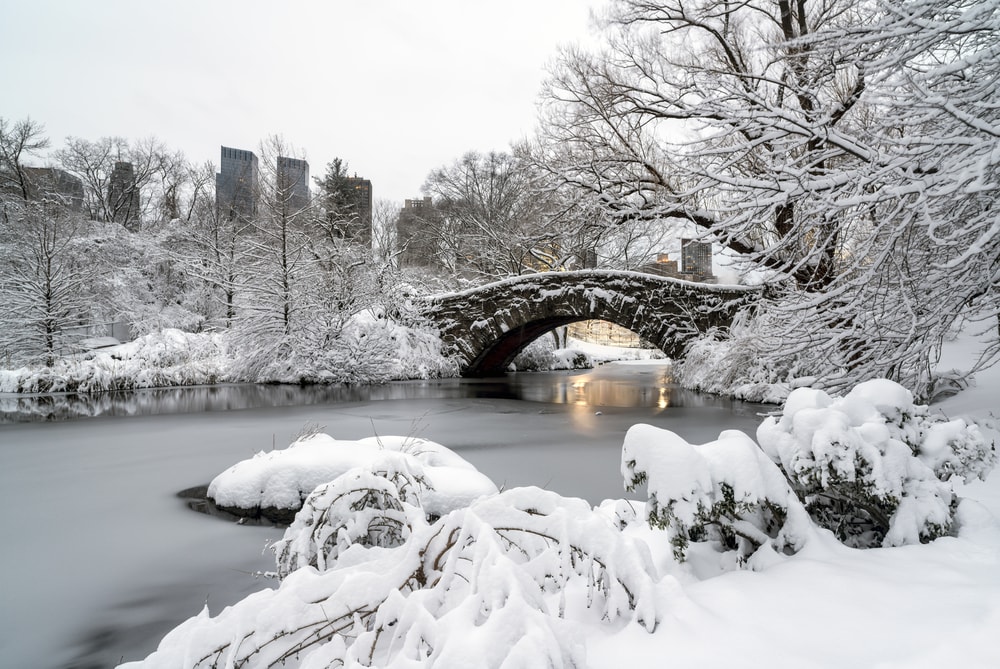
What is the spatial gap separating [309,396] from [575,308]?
7.16 meters

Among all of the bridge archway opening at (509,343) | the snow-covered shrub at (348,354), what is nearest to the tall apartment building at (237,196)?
the snow-covered shrub at (348,354)

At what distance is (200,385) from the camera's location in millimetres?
15172

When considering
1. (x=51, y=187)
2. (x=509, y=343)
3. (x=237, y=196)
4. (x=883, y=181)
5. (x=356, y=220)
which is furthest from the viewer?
(x=356, y=220)

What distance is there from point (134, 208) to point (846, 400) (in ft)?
112

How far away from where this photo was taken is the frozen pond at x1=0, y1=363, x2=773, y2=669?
2.92m

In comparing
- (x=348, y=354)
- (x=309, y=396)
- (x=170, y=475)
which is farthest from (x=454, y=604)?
(x=348, y=354)

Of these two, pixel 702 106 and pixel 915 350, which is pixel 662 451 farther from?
pixel 915 350

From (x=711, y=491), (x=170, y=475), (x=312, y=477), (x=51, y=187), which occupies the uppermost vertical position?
(x=51, y=187)

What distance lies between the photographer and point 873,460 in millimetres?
2293

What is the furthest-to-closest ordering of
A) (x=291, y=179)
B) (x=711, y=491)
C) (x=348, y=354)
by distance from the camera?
1. (x=291, y=179)
2. (x=348, y=354)
3. (x=711, y=491)

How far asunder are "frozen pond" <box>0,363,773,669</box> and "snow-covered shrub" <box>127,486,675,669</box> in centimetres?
143

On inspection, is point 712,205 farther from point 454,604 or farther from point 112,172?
point 112,172

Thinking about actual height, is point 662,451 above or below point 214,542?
above

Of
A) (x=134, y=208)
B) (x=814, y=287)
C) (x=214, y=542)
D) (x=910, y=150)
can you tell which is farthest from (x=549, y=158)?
(x=134, y=208)
